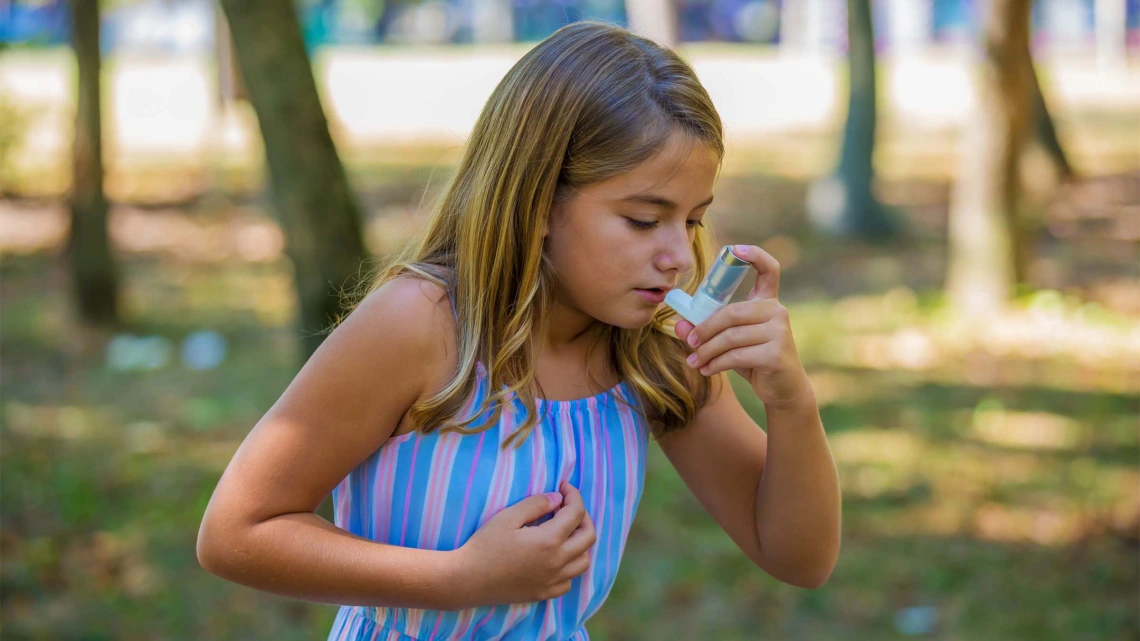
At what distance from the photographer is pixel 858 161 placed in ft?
31.5

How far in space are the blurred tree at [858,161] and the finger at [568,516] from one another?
27.6 ft

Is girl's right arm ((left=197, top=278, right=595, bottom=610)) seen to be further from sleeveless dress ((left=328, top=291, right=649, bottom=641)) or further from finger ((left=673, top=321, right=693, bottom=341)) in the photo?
finger ((left=673, top=321, right=693, bottom=341))

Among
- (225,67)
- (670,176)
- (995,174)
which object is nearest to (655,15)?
(225,67)

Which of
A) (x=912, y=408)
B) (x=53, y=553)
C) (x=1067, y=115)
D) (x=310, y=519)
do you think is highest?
(x=310, y=519)

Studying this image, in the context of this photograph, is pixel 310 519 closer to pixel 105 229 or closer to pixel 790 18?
pixel 105 229

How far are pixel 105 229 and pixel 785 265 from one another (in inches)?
191

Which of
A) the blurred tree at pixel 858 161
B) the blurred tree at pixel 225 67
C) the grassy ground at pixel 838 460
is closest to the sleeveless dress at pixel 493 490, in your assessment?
the grassy ground at pixel 838 460

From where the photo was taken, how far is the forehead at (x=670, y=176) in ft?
5.20

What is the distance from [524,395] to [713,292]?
1.00 feet

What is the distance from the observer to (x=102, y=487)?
4.86 metres

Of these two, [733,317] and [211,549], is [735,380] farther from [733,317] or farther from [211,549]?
[211,549]

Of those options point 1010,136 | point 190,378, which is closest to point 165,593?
point 190,378

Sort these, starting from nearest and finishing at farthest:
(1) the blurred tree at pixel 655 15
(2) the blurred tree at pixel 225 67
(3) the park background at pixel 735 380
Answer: (3) the park background at pixel 735 380, (2) the blurred tree at pixel 225 67, (1) the blurred tree at pixel 655 15

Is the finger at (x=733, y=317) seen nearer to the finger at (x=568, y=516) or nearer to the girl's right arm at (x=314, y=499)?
the finger at (x=568, y=516)
